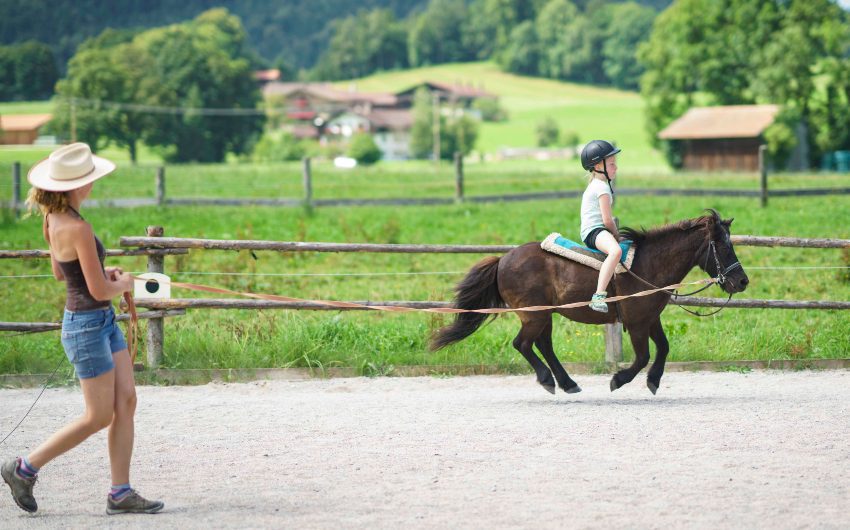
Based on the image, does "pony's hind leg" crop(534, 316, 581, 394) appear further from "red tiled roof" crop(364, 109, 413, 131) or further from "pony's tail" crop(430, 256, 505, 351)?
"red tiled roof" crop(364, 109, 413, 131)

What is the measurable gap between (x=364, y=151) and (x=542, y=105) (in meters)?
51.3

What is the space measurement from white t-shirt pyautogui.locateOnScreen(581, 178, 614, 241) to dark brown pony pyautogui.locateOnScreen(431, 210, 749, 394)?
1.20 ft

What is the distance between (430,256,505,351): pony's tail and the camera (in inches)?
378

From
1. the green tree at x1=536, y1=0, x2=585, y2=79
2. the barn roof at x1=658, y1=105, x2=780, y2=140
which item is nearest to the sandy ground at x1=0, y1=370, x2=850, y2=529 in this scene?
the barn roof at x1=658, y1=105, x2=780, y2=140

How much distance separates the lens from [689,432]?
25.5ft

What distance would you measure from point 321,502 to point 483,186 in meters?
30.6

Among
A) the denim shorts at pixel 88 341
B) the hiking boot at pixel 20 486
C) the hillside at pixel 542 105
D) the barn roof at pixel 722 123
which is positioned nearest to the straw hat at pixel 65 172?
the denim shorts at pixel 88 341

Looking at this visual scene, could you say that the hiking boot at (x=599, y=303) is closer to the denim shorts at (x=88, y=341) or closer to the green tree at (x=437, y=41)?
the denim shorts at (x=88, y=341)

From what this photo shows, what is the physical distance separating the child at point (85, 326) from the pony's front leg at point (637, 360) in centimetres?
450

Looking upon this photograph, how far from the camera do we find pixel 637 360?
9281mm

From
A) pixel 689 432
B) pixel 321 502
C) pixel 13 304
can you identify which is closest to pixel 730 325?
pixel 689 432

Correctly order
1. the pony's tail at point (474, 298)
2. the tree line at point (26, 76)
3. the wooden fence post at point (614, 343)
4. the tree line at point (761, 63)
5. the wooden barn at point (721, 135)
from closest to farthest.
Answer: the pony's tail at point (474, 298) < the wooden fence post at point (614, 343) < the tree line at point (761, 63) < the wooden barn at point (721, 135) < the tree line at point (26, 76)

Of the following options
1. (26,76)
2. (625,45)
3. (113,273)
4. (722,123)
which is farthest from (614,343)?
(625,45)

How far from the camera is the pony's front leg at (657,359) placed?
9.26 metres
